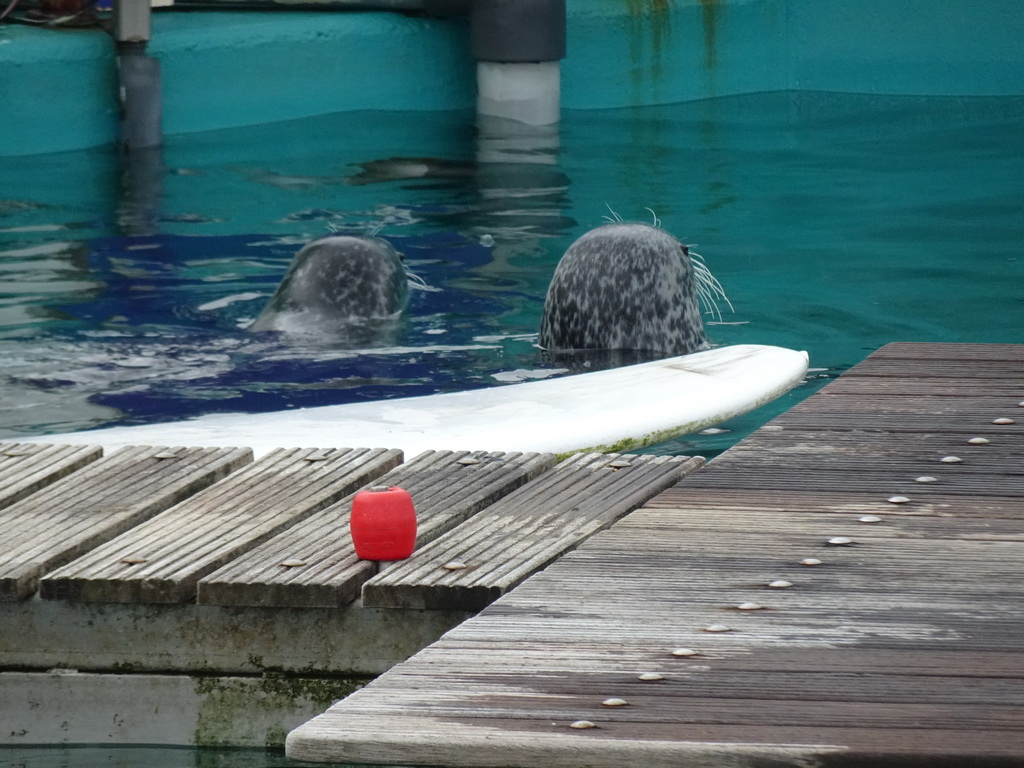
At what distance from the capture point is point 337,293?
6766mm

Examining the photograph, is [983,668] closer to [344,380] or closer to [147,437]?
[147,437]

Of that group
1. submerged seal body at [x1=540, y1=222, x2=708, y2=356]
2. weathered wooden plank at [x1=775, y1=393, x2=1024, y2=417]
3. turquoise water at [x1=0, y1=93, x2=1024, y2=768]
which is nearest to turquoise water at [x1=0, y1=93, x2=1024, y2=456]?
turquoise water at [x1=0, y1=93, x2=1024, y2=768]

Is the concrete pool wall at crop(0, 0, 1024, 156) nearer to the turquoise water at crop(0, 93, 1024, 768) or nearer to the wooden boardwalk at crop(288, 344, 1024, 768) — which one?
the turquoise water at crop(0, 93, 1024, 768)

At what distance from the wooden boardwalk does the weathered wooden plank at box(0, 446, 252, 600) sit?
3.57ft

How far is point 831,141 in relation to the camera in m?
11.9

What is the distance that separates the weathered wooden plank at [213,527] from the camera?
120 inches

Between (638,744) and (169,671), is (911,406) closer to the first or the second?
(169,671)

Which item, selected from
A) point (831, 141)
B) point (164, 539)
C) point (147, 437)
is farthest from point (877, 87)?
point (164, 539)

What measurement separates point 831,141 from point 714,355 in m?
6.43

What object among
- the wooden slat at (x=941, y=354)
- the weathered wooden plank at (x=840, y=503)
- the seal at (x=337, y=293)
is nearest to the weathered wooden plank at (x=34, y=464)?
the weathered wooden plank at (x=840, y=503)

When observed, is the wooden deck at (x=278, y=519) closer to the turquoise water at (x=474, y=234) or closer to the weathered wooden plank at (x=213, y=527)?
the weathered wooden plank at (x=213, y=527)

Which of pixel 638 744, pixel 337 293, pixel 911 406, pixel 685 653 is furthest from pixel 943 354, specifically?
pixel 337 293

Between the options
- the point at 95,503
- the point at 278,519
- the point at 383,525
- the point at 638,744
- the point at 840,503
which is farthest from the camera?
the point at 95,503

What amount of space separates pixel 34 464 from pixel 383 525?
1.17 meters
